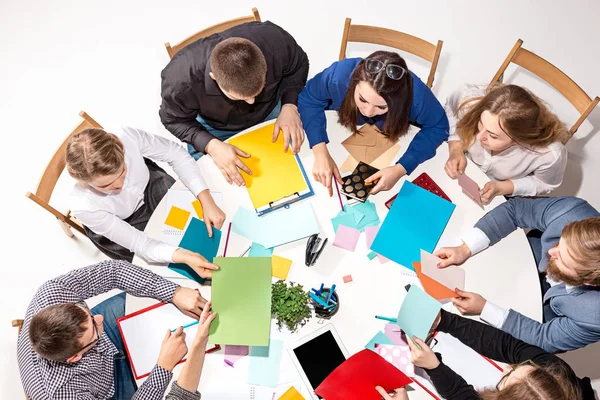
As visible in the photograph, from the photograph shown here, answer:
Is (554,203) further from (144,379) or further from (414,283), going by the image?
(144,379)

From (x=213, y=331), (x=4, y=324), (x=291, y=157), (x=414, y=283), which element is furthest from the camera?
(x=4, y=324)

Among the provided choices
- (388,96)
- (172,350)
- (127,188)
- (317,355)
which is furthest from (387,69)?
(172,350)

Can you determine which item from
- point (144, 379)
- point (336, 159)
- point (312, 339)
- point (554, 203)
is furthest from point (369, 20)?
point (144, 379)

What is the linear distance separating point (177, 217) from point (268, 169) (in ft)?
1.40

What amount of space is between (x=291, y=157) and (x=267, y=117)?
0.43 m

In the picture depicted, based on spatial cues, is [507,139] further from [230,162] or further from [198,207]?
[198,207]

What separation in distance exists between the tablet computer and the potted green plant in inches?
3.2

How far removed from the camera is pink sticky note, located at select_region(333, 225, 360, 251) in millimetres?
1792

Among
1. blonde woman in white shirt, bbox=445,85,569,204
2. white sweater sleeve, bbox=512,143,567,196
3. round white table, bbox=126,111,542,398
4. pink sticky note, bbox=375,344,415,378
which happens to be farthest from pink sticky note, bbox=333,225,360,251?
white sweater sleeve, bbox=512,143,567,196

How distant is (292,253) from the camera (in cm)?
178

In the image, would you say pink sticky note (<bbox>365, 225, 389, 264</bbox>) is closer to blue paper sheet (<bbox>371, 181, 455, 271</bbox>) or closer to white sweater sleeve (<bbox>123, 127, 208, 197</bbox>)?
blue paper sheet (<bbox>371, 181, 455, 271</bbox>)

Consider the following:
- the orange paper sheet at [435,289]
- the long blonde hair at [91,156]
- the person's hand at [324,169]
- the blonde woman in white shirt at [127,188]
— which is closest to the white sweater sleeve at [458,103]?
the person's hand at [324,169]

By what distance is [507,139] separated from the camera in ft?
6.03

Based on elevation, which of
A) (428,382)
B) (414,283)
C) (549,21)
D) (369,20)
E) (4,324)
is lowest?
(4,324)
